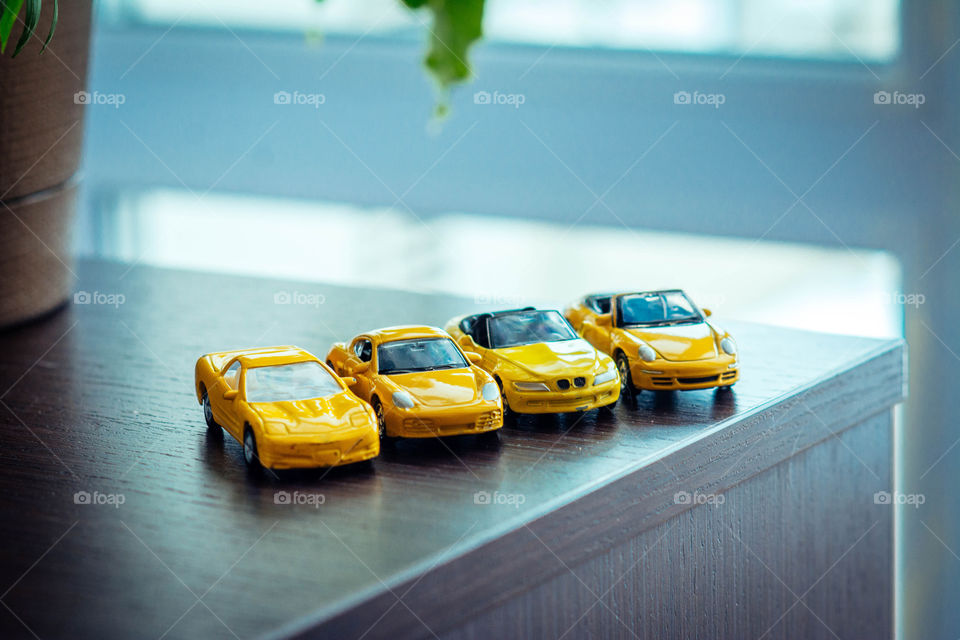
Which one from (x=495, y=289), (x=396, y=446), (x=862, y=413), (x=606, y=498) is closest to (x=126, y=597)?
(x=396, y=446)

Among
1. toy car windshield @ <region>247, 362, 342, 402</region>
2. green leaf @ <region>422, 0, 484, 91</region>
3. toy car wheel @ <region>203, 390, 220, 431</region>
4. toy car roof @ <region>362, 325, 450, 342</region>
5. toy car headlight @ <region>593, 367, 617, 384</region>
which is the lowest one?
toy car wheel @ <region>203, 390, 220, 431</region>

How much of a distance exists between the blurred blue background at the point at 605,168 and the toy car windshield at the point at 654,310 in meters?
2.04

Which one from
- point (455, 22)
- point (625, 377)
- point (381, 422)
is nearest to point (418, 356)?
point (381, 422)

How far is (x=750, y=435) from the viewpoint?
274cm

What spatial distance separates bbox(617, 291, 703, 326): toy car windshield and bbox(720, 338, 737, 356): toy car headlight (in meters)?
0.14

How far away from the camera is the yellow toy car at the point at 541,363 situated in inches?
105

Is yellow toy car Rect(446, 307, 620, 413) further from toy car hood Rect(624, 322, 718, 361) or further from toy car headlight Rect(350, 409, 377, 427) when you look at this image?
toy car headlight Rect(350, 409, 377, 427)

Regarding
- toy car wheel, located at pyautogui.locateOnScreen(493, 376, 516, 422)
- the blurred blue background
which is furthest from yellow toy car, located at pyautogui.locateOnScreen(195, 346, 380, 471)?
the blurred blue background

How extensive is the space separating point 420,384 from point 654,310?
2.49ft

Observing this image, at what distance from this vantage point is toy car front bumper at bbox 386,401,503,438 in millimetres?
2492

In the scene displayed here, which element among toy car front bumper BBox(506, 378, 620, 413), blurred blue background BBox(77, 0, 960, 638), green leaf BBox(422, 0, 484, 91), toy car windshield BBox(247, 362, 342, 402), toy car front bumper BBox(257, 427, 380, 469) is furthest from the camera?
blurred blue background BBox(77, 0, 960, 638)

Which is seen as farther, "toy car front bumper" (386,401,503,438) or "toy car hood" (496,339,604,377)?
"toy car hood" (496,339,604,377)

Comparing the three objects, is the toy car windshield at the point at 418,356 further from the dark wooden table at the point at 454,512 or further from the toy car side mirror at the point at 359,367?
the dark wooden table at the point at 454,512

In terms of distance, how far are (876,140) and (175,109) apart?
5889mm
